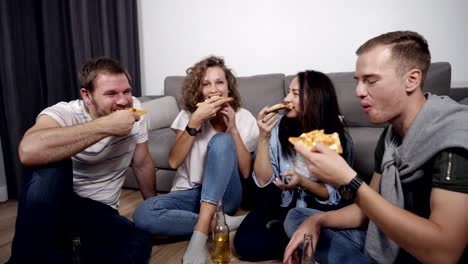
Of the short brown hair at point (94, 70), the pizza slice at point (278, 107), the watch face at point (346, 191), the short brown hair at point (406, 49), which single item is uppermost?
the short brown hair at point (406, 49)

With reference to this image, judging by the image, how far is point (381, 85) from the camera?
4.04 ft

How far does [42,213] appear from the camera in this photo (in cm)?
138

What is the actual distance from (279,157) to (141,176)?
0.80m

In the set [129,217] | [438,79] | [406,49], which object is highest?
[406,49]

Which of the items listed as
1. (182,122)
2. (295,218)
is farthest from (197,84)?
(295,218)

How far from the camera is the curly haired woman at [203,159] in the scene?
1.89 metres

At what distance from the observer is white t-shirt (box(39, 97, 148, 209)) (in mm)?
1729

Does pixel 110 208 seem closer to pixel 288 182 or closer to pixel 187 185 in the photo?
pixel 187 185

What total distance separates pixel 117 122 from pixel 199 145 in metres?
0.67

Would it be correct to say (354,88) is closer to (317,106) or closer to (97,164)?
(317,106)

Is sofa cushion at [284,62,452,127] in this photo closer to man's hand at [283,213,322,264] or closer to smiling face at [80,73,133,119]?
man's hand at [283,213,322,264]

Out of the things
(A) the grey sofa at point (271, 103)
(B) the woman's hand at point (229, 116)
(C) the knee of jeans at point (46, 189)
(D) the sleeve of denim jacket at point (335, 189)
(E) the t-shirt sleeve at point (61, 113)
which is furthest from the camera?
(A) the grey sofa at point (271, 103)

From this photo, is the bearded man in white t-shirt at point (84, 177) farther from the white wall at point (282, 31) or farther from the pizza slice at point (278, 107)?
the white wall at point (282, 31)

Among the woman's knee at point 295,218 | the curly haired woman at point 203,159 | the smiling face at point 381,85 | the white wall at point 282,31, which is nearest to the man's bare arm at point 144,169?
the curly haired woman at point 203,159
